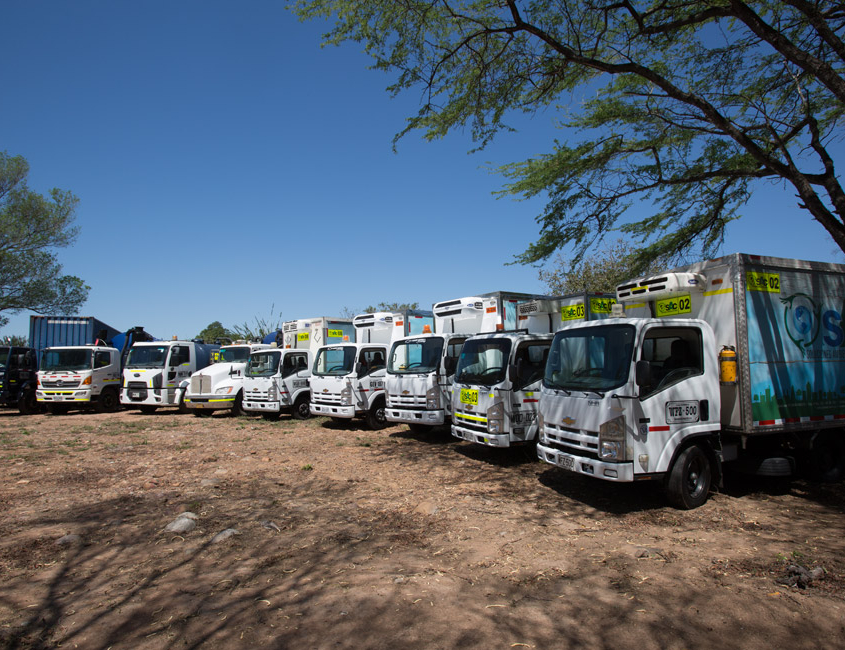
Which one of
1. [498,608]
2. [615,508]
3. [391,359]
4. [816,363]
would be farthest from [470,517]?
[391,359]

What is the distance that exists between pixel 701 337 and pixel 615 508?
2371mm

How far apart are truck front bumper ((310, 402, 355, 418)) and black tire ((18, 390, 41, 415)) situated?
11.5 meters

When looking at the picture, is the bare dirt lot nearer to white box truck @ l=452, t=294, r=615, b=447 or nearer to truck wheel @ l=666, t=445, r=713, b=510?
truck wheel @ l=666, t=445, r=713, b=510

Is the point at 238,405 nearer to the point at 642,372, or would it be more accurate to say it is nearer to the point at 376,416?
the point at 376,416

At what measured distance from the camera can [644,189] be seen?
36.0 feet

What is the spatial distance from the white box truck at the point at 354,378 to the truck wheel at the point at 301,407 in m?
1.58

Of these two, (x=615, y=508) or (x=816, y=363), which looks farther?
(x=816, y=363)

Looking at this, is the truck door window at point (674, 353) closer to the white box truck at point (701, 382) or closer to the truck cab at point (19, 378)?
the white box truck at point (701, 382)

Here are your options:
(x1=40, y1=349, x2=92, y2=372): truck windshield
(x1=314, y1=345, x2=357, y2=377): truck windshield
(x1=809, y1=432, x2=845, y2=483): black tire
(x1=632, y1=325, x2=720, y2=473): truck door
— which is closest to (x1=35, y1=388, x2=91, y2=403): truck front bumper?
(x1=40, y1=349, x2=92, y2=372): truck windshield

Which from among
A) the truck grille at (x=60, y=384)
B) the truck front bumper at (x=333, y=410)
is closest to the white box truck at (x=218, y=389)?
the truck front bumper at (x=333, y=410)

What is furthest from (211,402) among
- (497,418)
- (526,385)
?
(526,385)

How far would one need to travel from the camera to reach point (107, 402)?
18922 millimetres

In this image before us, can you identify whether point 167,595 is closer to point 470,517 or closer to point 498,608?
point 498,608

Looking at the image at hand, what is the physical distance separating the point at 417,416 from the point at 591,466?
528 cm
